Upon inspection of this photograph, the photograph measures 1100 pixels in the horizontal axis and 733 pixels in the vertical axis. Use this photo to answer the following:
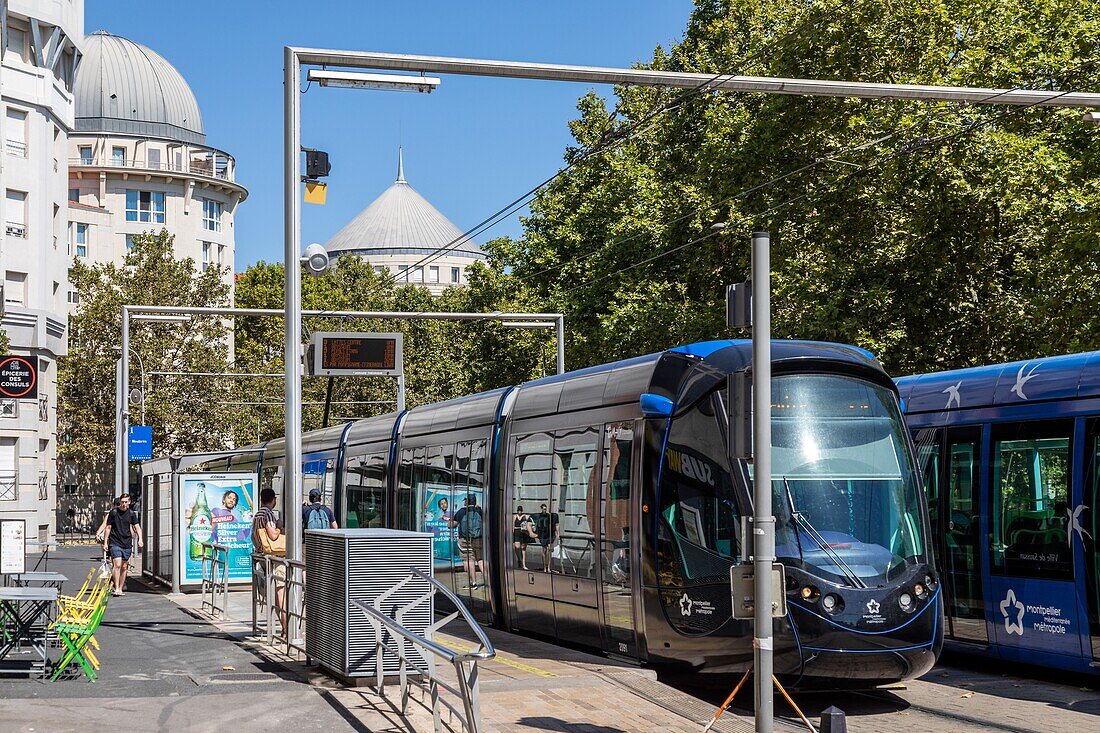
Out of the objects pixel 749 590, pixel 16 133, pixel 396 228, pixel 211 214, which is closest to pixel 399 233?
pixel 396 228

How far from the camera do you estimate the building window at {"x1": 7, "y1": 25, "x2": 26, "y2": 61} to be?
4153 cm

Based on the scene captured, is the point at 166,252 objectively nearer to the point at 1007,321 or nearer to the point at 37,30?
the point at 37,30

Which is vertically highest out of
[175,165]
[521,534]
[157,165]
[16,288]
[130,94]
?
[130,94]

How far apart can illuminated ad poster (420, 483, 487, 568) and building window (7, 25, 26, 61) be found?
28220 mm

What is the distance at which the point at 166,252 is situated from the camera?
64688mm

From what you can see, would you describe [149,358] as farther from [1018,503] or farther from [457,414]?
[1018,503]

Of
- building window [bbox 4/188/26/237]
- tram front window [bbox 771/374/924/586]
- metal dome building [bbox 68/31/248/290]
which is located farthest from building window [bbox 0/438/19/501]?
metal dome building [bbox 68/31/248/290]

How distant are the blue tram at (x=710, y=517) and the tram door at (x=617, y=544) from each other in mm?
25

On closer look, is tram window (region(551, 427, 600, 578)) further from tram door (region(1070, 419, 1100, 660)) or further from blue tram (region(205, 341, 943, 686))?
tram door (region(1070, 419, 1100, 660))

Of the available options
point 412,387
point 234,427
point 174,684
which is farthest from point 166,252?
point 174,684

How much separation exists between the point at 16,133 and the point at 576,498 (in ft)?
112

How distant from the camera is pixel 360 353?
2753 centimetres

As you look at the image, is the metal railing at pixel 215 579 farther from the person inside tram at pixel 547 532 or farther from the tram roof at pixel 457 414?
the person inside tram at pixel 547 532

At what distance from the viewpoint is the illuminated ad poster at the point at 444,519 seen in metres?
17.5
